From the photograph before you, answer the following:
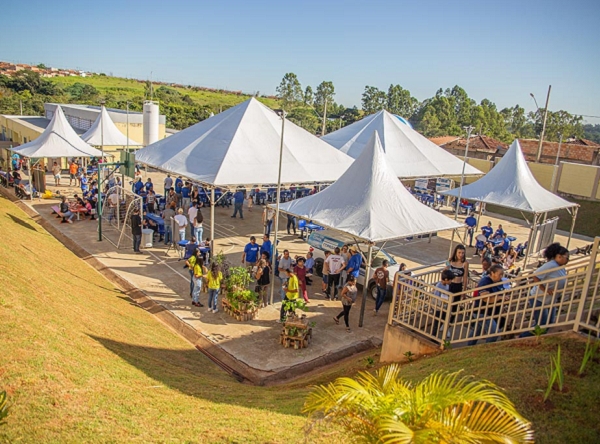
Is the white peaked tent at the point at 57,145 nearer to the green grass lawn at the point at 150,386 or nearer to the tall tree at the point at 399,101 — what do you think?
the green grass lawn at the point at 150,386

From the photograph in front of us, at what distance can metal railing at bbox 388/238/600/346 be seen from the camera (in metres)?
5.88

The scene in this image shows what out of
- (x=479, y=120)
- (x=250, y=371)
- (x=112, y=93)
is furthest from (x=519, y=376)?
(x=112, y=93)

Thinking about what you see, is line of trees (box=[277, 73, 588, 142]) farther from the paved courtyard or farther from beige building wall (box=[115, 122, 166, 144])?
the paved courtyard

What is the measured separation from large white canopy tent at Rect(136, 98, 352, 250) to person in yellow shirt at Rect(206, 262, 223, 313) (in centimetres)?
427

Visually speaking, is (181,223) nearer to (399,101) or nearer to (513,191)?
(513,191)

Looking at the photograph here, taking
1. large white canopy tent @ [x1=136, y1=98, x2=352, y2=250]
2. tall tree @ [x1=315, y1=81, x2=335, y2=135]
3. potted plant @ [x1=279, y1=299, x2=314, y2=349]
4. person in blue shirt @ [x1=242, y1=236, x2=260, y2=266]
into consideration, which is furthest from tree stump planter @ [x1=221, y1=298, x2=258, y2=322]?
tall tree @ [x1=315, y1=81, x2=335, y2=135]

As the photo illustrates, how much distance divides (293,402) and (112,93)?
3678 inches

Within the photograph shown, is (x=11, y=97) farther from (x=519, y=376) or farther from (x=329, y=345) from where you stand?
(x=519, y=376)

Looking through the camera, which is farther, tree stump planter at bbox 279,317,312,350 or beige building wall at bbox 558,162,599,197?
beige building wall at bbox 558,162,599,197

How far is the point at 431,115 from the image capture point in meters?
92.1

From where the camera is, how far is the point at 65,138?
82.8 ft

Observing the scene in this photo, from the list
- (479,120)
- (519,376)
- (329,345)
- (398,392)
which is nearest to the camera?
(398,392)

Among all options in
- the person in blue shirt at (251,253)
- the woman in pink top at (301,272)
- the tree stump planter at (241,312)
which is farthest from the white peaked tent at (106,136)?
the woman in pink top at (301,272)

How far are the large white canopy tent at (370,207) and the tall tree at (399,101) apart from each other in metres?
97.2
